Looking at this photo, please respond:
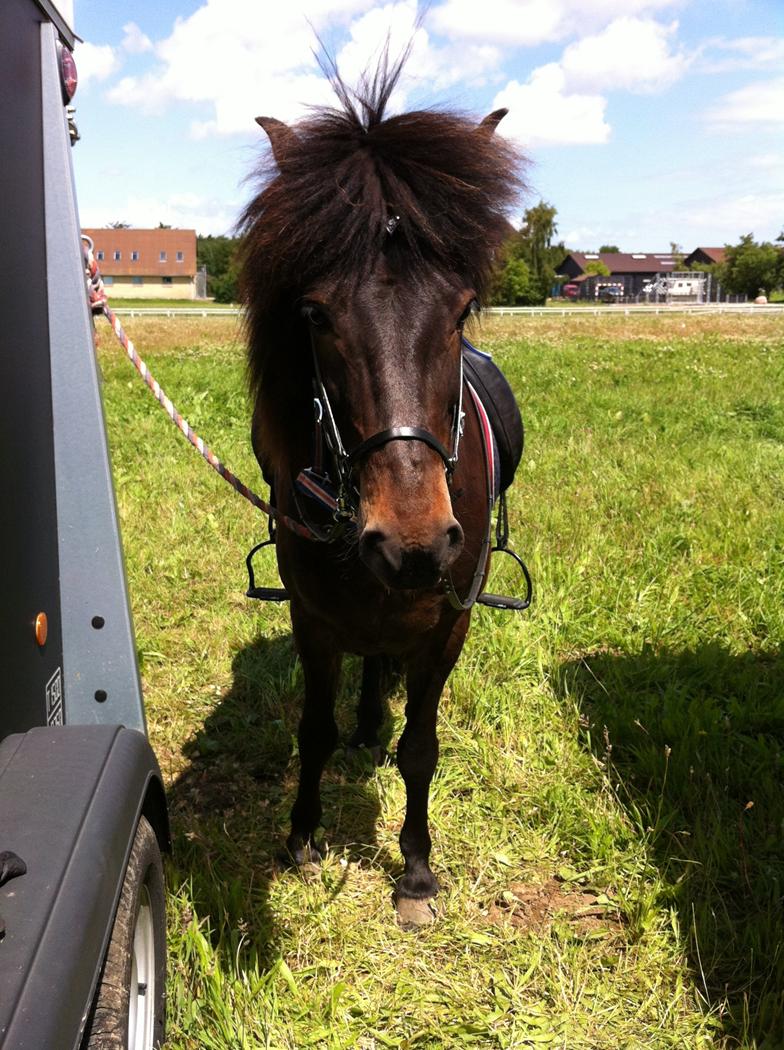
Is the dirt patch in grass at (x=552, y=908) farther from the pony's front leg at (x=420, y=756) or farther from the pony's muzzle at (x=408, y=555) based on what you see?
the pony's muzzle at (x=408, y=555)

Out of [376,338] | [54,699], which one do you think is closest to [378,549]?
[376,338]

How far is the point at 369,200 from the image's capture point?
1.99 m

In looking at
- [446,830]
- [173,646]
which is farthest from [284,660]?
[446,830]

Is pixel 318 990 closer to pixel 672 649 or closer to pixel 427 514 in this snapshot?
pixel 427 514

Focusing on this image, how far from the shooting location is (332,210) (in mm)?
2000

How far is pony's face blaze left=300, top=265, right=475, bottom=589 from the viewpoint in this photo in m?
1.78

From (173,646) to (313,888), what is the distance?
2036 mm

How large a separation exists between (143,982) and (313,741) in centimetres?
117

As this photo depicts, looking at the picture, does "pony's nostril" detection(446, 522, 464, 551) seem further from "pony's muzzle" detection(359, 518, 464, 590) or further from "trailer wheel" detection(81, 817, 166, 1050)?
"trailer wheel" detection(81, 817, 166, 1050)

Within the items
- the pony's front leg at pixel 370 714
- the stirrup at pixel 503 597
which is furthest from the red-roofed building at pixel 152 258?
the pony's front leg at pixel 370 714

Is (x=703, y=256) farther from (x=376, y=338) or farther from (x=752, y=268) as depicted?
(x=376, y=338)

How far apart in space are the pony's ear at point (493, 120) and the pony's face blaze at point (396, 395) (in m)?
0.65

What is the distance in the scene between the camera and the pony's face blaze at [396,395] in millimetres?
1780

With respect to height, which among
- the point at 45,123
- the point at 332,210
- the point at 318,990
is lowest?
the point at 318,990
